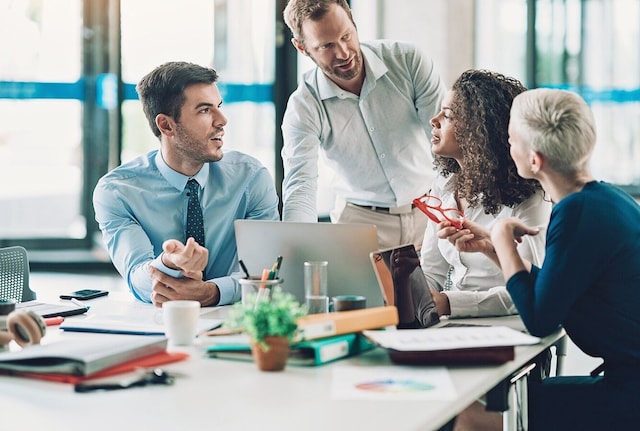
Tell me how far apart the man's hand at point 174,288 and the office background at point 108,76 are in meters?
2.68

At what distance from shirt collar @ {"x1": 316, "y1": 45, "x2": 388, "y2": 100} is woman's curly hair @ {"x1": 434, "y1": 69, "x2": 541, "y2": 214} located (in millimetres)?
700

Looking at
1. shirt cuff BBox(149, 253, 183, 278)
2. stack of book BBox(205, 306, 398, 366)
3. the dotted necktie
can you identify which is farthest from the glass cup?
the dotted necktie

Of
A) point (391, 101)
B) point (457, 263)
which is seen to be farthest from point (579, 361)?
point (457, 263)

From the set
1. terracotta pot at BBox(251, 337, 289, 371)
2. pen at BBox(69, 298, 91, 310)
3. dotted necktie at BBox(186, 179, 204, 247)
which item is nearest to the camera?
terracotta pot at BBox(251, 337, 289, 371)

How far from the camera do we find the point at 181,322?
6.32ft

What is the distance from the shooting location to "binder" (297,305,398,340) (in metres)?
1.74

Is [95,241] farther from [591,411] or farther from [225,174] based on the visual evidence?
[591,411]

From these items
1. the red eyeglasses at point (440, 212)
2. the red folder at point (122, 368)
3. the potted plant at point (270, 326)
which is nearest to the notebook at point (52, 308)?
the red folder at point (122, 368)

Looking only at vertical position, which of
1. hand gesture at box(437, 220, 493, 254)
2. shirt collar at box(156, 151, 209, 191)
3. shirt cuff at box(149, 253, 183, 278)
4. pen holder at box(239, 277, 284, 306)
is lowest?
shirt cuff at box(149, 253, 183, 278)

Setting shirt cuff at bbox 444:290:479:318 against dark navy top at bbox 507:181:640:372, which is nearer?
dark navy top at bbox 507:181:640:372

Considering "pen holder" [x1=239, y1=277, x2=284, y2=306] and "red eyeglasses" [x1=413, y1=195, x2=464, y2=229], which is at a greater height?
"red eyeglasses" [x1=413, y1=195, x2=464, y2=229]

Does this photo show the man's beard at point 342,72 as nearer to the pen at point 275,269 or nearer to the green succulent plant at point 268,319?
the pen at point 275,269

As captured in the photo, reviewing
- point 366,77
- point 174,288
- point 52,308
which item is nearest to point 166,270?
point 174,288

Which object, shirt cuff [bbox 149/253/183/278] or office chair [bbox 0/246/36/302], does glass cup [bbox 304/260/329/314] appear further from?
office chair [bbox 0/246/36/302]
